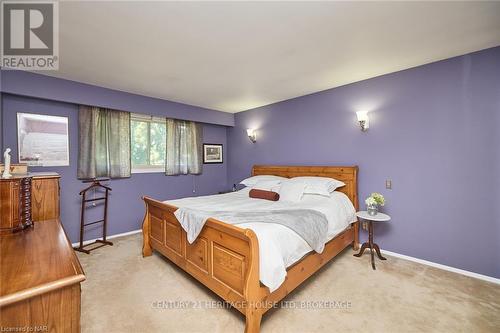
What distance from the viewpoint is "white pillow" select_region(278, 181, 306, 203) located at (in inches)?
122

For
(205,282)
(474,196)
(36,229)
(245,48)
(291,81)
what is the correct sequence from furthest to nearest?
(291,81) → (474,196) → (245,48) → (205,282) → (36,229)

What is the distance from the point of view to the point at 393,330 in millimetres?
1692

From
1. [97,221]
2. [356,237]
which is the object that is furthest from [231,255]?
[97,221]

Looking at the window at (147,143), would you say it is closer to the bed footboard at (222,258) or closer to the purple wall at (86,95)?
the purple wall at (86,95)

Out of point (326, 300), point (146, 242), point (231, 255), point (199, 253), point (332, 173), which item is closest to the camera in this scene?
point (231, 255)

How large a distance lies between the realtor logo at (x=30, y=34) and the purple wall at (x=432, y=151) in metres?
3.53

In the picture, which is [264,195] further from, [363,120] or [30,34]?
[30,34]

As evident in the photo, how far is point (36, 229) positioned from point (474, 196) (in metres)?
4.17

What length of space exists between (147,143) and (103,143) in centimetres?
78

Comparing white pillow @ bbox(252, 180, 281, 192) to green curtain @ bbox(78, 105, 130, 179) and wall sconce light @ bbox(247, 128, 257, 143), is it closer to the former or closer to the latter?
wall sconce light @ bbox(247, 128, 257, 143)

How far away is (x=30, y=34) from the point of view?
6.45ft

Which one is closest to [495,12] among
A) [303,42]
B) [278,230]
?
[303,42]

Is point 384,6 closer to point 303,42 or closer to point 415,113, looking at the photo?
point 303,42

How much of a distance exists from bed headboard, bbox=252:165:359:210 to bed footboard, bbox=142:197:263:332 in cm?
223
